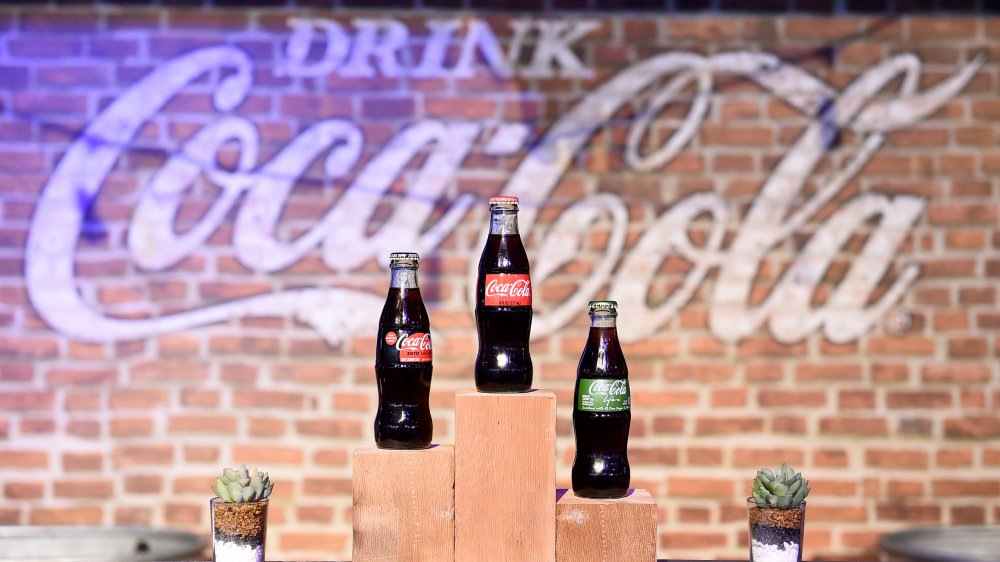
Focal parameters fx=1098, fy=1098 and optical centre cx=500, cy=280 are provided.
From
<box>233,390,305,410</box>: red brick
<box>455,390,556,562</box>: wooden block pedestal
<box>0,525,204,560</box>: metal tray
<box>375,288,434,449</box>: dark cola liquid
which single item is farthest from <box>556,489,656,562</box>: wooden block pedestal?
<box>233,390,305,410</box>: red brick

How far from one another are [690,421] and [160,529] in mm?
1326

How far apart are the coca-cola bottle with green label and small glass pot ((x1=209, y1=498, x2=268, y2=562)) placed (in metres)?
0.52

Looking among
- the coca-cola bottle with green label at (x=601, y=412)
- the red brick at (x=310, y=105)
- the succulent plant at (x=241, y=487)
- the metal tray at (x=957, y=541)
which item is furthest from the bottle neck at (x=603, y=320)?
the red brick at (x=310, y=105)

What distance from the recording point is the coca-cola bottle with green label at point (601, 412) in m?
1.74

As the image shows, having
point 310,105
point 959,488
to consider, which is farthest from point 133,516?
point 959,488

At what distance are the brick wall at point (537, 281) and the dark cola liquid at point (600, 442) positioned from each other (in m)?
1.01

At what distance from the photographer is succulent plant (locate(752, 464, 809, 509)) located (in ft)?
5.36

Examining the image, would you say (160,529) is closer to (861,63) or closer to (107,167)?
(107,167)

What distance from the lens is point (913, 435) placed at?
9.22ft

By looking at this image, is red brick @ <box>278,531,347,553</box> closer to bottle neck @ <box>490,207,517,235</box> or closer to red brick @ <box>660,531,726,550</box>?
red brick @ <box>660,531,726,550</box>

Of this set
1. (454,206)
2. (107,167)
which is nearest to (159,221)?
(107,167)

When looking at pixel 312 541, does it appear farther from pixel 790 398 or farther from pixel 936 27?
pixel 936 27

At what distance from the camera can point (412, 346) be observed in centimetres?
177

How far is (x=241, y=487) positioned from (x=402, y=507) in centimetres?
24
